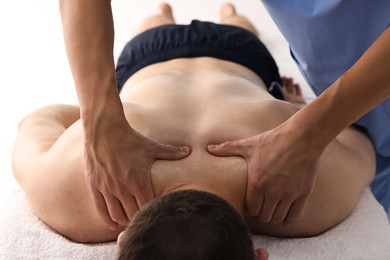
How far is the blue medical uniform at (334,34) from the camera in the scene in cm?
122

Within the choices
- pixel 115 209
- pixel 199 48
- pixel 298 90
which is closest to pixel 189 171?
pixel 115 209

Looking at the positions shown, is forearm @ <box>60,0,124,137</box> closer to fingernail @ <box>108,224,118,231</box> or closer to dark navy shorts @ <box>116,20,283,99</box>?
fingernail @ <box>108,224,118,231</box>

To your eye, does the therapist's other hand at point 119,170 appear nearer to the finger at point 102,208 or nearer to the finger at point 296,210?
the finger at point 102,208

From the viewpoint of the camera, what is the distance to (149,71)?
1626mm

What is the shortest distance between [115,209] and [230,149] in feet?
0.82

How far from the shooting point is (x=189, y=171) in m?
1.10

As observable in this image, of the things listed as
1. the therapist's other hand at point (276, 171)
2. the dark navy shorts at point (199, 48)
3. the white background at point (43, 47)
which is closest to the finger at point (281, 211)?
the therapist's other hand at point (276, 171)

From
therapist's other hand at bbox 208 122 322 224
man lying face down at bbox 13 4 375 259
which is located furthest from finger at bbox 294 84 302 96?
therapist's other hand at bbox 208 122 322 224

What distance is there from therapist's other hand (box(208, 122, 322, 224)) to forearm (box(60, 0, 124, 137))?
0.23 metres

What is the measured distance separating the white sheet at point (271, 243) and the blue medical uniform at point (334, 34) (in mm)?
260

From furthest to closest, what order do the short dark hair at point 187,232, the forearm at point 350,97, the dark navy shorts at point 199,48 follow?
the dark navy shorts at point 199,48 → the forearm at point 350,97 → the short dark hair at point 187,232

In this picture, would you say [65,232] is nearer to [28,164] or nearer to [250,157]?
[28,164]

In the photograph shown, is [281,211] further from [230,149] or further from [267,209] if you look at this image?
[230,149]

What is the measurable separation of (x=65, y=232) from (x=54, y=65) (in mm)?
979
